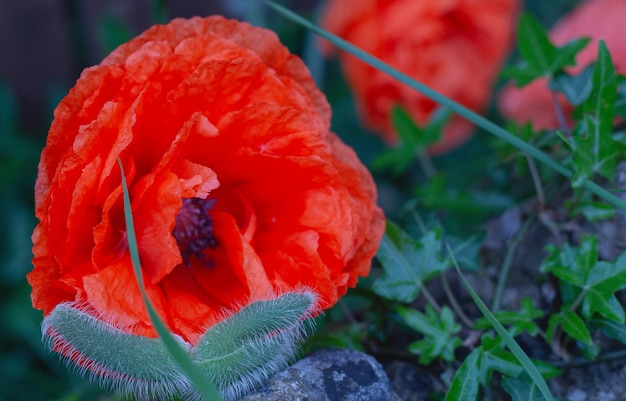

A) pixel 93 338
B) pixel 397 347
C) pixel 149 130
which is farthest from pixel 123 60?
pixel 397 347

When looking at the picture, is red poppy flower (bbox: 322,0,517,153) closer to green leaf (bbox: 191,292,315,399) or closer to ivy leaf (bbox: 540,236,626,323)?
ivy leaf (bbox: 540,236,626,323)

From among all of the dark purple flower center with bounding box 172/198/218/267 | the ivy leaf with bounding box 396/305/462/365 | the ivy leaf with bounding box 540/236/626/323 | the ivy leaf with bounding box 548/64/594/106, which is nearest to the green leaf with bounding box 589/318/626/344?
the ivy leaf with bounding box 540/236/626/323

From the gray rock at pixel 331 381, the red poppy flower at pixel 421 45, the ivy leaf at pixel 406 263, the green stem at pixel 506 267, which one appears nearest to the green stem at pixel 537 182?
the green stem at pixel 506 267

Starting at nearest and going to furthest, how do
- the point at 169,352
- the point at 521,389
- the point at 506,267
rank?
the point at 169,352 → the point at 521,389 → the point at 506,267

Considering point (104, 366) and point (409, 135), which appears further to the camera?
point (409, 135)

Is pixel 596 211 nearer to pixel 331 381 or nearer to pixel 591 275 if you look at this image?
pixel 591 275

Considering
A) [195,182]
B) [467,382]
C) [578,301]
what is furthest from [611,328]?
[195,182]
